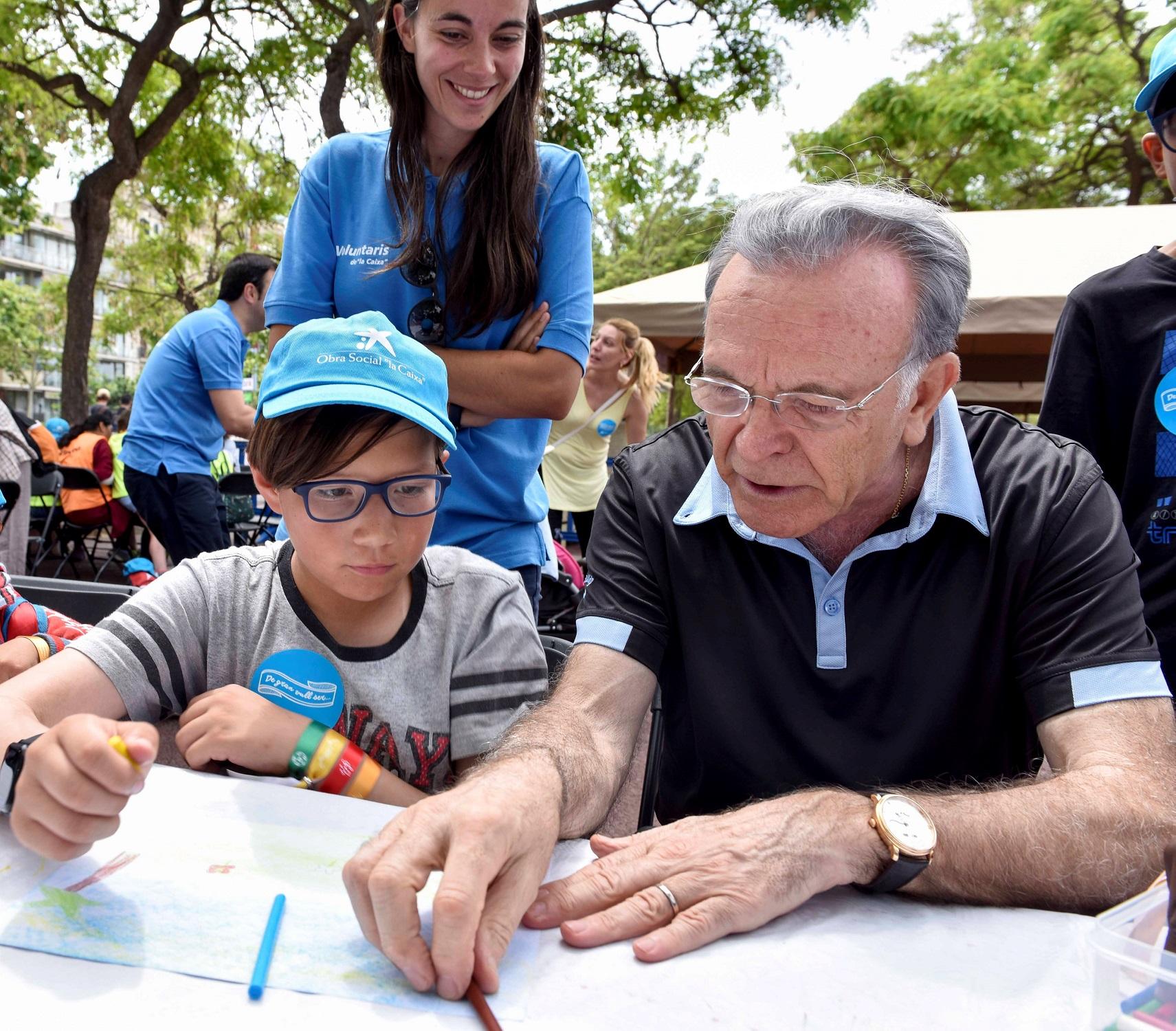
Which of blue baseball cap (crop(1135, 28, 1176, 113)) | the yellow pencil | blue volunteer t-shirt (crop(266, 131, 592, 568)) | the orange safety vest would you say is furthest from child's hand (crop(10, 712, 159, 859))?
the orange safety vest

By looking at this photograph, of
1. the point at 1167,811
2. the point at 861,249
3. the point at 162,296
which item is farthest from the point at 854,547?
the point at 162,296

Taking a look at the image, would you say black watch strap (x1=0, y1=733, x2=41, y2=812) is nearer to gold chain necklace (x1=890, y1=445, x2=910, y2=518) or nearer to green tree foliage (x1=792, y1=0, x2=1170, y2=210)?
gold chain necklace (x1=890, y1=445, x2=910, y2=518)

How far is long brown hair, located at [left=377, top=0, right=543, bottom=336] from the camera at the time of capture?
2082mm

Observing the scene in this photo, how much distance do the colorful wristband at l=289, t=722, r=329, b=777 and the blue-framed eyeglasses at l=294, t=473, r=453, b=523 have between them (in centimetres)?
35

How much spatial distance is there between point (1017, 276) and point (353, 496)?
5.55 metres

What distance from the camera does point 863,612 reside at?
165cm

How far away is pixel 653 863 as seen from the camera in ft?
3.79

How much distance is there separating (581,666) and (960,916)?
70 cm

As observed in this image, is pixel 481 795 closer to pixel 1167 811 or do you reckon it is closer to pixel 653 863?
pixel 653 863

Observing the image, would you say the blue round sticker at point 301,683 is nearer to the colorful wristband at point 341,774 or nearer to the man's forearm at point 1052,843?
the colorful wristband at point 341,774

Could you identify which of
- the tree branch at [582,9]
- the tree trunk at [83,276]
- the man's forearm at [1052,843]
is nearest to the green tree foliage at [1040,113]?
the tree branch at [582,9]

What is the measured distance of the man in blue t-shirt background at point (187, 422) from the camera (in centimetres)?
474

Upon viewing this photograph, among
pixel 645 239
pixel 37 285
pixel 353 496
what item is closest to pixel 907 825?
pixel 353 496

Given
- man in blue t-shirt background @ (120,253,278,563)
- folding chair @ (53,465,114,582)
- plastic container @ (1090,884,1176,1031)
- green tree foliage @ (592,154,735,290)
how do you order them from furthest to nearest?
1. green tree foliage @ (592,154,735,290)
2. folding chair @ (53,465,114,582)
3. man in blue t-shirt background @ (120,253,278,563)
4. plastic container @ (1090,884,1176,1031)
